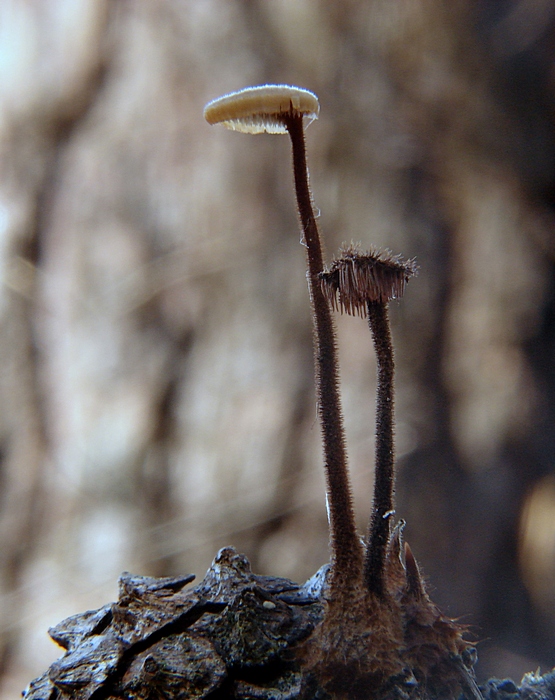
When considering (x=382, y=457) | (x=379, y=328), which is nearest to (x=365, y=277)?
(x=379, y=328)

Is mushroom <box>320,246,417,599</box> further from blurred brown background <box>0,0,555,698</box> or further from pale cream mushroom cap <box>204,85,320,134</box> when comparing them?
blurred brown background <box>0,0,555,698</box>

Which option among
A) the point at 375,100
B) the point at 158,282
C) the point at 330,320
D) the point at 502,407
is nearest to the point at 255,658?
the point at 330,320

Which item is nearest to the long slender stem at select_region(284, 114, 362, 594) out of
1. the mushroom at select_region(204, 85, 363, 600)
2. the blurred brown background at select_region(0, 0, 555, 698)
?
the mushroom at select_region(204, 85, 363, 600)

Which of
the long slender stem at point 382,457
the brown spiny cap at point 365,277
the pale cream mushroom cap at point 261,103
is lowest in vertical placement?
the long slender stem at point 382,457

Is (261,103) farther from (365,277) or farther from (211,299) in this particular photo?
(211,299)

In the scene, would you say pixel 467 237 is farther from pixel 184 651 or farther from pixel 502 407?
pixel 184 651

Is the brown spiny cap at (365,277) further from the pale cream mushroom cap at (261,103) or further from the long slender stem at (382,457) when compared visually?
the pale cream mushroom cap at (261,103)

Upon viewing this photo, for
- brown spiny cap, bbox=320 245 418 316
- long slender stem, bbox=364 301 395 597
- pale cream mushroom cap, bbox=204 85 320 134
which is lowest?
long slender stem, bbox=364 301 395 597

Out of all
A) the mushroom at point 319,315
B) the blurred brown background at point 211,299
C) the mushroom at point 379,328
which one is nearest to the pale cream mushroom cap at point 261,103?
the mushroom at point 319,315
